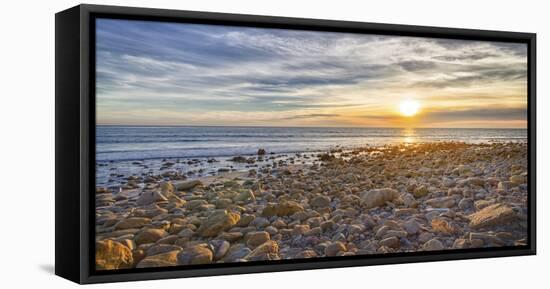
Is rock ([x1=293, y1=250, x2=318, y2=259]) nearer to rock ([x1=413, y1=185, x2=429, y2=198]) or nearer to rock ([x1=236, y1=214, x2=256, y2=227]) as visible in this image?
rock ([x1=236, y1=214, x2=256, y2=227])

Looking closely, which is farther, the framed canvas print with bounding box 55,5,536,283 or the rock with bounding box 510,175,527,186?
the rock with bounding box 510,175,527,186

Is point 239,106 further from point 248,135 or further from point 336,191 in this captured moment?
point 336,191

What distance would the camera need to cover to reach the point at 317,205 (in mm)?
7227

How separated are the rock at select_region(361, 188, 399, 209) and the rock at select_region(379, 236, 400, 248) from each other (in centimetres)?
30

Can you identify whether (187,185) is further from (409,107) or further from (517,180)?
(517,180)

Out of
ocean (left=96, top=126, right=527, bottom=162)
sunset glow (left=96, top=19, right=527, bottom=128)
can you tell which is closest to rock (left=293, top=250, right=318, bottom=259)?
ocean (left=96, top=126, right=527, bottom=162)

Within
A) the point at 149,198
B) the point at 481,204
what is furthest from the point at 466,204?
the point at 149,198

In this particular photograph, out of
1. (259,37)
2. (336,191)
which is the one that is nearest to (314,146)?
(336,191)

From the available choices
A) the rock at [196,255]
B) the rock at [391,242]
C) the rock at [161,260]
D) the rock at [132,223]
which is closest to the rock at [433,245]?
the rock at [391,242]

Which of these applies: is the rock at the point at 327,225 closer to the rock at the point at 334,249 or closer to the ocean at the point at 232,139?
the rock at the point at 334,249

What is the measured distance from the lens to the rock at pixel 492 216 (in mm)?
7895

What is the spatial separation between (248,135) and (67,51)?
1.53 m

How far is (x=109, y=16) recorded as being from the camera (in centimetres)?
645

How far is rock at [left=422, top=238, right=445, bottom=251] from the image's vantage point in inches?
301
